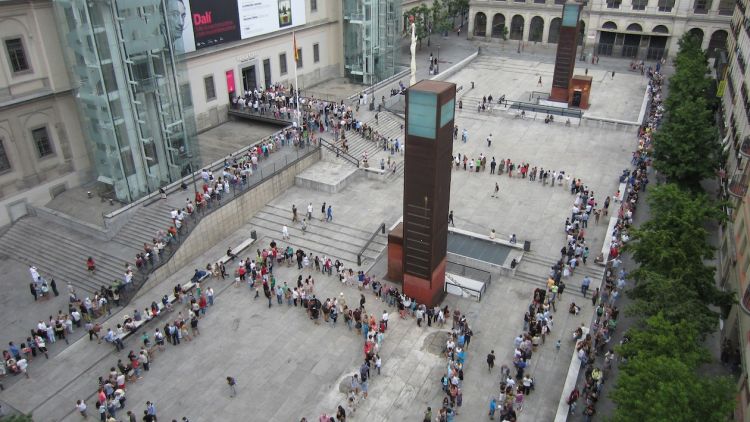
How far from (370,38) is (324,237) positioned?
1136 inches

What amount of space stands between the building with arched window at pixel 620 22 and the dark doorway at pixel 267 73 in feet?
132

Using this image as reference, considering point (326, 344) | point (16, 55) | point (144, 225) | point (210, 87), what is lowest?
point (326, 344)

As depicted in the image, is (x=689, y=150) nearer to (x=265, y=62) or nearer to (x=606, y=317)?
(x=606, y=317)

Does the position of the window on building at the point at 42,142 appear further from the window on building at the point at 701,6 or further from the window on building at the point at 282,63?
the window on building at the point at 701,6

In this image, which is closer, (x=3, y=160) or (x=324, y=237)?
(x=3, y=160)

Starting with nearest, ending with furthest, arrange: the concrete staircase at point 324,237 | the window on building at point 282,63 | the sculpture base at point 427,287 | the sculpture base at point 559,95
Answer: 1. the sculpture base at point 427,287
2. the concrete staircase at point 324,237
3. the window on building at point 282,63
4. the sculpture base at point 559,95

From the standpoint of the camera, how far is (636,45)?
241 ft

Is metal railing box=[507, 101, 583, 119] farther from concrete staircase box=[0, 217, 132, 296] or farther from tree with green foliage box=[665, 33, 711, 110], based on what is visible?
concrete staircase box=[0, 217, 132, 296]

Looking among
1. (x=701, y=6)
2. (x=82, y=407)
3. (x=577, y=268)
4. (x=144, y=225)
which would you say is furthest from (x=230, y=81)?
(x=701, y=6)

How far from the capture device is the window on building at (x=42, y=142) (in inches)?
1351

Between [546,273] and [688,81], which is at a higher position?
[688,81]

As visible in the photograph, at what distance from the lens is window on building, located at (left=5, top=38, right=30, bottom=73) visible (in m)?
32.0

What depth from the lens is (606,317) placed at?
27.5m

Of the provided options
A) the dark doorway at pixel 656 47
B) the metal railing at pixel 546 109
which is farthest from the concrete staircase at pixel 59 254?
the dark doorway at pixel 656 47
